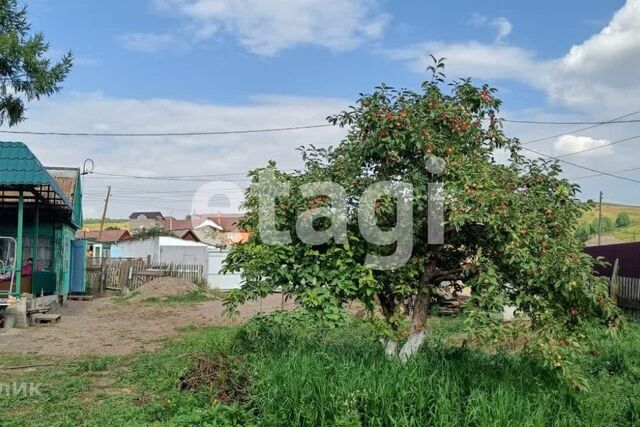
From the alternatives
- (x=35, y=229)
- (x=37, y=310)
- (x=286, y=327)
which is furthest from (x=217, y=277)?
(x=286, y=327)

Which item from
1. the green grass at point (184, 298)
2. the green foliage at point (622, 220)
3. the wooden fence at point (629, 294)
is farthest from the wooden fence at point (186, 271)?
the green foliage at point (622, 220)

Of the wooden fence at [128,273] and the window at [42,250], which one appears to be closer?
the window at [42,250]

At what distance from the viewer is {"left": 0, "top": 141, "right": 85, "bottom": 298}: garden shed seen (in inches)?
485

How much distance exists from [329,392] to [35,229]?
44.5 ft

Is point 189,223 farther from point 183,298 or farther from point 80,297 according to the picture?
point 183,298

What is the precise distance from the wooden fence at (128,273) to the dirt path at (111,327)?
16.9ft

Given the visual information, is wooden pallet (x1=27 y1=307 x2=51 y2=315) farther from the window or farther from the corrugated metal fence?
the corrugated metal fence

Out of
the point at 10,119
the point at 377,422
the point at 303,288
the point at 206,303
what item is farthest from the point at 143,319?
the point at 377,422

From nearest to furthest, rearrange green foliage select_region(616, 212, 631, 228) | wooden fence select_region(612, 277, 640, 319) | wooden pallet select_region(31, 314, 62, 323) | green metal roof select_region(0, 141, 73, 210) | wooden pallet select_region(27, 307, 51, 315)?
green metal roof select_region(0, 141, 73, 210) < wooden fence select_region(612, 277, 640, 319) < wooden pallet select_region(27, 307, 51, 315) < wooden pallet select_region(31, 314, 62, 323) < green foliage select_region(616, 212, 631, 228)

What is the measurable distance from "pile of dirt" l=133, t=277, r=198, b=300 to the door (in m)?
2.20

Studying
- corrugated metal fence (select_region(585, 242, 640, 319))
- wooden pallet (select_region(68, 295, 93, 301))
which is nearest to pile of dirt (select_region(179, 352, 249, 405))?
corrugated metal fence (select_region(585, 242, 640, 319))

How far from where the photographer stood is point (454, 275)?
6008mm

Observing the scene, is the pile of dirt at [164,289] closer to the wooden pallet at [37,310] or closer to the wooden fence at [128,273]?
the wooden fence at [128,273]

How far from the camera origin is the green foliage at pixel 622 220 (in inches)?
2162
